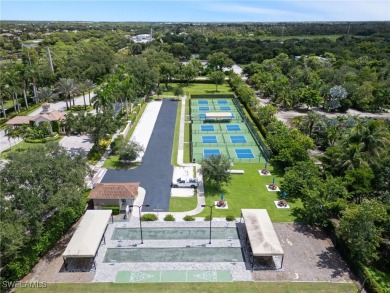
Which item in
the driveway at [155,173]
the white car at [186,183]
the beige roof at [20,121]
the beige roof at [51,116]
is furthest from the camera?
the beige roof at [20,121]

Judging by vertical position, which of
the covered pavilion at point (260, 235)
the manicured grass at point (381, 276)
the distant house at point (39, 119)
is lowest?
the manicured grass at point (381, 276)

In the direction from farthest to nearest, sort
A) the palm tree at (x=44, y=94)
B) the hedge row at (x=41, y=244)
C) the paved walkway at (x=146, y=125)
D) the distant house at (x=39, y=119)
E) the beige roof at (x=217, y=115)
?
the palm tree at (x=44, y=94)
the beige roof at (x=217, y=115)
the distant house at (x=39, y=119)
the paved walkway at (x=146, y=125)
the hedge row at (x=41, y=244)

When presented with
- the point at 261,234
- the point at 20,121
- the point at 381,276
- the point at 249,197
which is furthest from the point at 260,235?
the point at 20,121

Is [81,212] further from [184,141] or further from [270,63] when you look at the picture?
[270,63]

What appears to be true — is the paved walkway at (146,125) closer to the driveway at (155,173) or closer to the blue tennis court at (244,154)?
the driveway at (155,173)

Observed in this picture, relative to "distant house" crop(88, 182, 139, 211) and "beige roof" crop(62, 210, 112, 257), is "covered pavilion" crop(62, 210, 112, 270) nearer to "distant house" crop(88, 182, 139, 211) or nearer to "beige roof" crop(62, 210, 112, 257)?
"beige roof" crop(62, 210, 112, 257)

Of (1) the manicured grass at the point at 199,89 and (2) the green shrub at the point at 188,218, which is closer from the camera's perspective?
(2) the green shrub at the point at 188,218

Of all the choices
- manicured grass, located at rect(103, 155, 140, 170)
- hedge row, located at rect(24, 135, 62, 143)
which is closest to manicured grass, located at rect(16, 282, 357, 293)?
manicured grass, located at rect(103, 155, 140, 170)

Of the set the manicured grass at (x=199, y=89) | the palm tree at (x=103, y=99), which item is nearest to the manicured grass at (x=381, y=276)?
the palm tree at (x=103, y=99)
